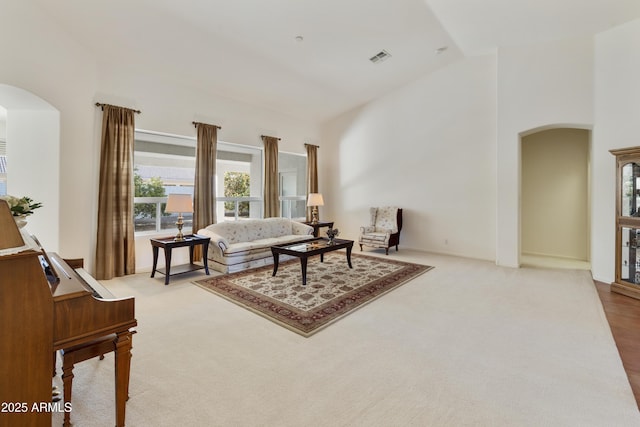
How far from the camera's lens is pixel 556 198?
19.6 ft

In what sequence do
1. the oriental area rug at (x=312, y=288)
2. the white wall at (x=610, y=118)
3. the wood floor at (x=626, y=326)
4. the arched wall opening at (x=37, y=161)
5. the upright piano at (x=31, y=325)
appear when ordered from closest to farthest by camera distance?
the upright piano at (x=31, y=325), the wood floor at (x=626, y=326), the oriental area rug at (x=312, y=288), the arched wall opening at (x=37, y=161), the white wall at (x=610, y=118)

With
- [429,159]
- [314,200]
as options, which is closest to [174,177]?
[314,200]

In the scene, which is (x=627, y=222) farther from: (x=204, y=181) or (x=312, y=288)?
(x=204, y=181)

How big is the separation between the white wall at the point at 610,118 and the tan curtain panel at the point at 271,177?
5.66m

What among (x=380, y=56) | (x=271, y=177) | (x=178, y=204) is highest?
(x=380, y=56)

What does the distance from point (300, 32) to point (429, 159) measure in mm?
3749

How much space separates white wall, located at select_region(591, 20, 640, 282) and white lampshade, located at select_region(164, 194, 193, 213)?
6.12m

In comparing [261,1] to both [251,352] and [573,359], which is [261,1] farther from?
[573,359]

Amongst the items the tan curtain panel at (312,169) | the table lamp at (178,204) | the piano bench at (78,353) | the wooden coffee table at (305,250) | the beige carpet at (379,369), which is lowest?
the beige carpet at (379,369)

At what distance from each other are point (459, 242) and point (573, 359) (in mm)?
4016

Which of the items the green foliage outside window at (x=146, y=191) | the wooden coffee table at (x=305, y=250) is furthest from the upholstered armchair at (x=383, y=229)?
the green foliage outside window at (x=146, y=191)

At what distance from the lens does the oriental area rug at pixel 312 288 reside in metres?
3.10

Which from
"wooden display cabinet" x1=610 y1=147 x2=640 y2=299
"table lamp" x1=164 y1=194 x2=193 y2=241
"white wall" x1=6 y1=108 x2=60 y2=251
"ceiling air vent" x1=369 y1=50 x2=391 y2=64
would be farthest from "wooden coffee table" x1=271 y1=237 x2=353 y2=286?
"wooden display cabinet" x1=610 y1=147 x2=640 y2=299

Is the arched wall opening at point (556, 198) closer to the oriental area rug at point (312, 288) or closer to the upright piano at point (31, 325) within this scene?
the oriental area rug at point (312, 288)
